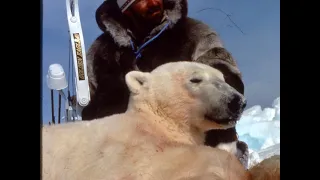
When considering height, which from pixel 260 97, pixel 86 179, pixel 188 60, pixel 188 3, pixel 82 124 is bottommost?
pixel 86 179

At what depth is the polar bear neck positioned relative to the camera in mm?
2010

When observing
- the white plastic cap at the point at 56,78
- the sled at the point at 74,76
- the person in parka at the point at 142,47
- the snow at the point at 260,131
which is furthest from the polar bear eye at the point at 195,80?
the white plastic cap at the point at 56,78

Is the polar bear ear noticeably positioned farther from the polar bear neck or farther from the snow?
the snow

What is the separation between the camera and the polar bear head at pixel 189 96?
200 cm

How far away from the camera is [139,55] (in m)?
2.11

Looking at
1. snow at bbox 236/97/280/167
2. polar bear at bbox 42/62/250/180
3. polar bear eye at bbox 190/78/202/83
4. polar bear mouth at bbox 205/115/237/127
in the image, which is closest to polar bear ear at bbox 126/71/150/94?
polar bear at bbox 42/62/250/180

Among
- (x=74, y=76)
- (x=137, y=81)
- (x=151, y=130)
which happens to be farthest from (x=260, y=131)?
(x=74, y=76)

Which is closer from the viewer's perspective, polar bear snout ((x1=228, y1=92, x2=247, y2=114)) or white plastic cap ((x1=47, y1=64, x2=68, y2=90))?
polar bear snout ((x1=228, y1=92, x2=247, y2=114))

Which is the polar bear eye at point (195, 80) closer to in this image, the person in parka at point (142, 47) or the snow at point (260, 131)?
the person in parka at point (142, 47)
